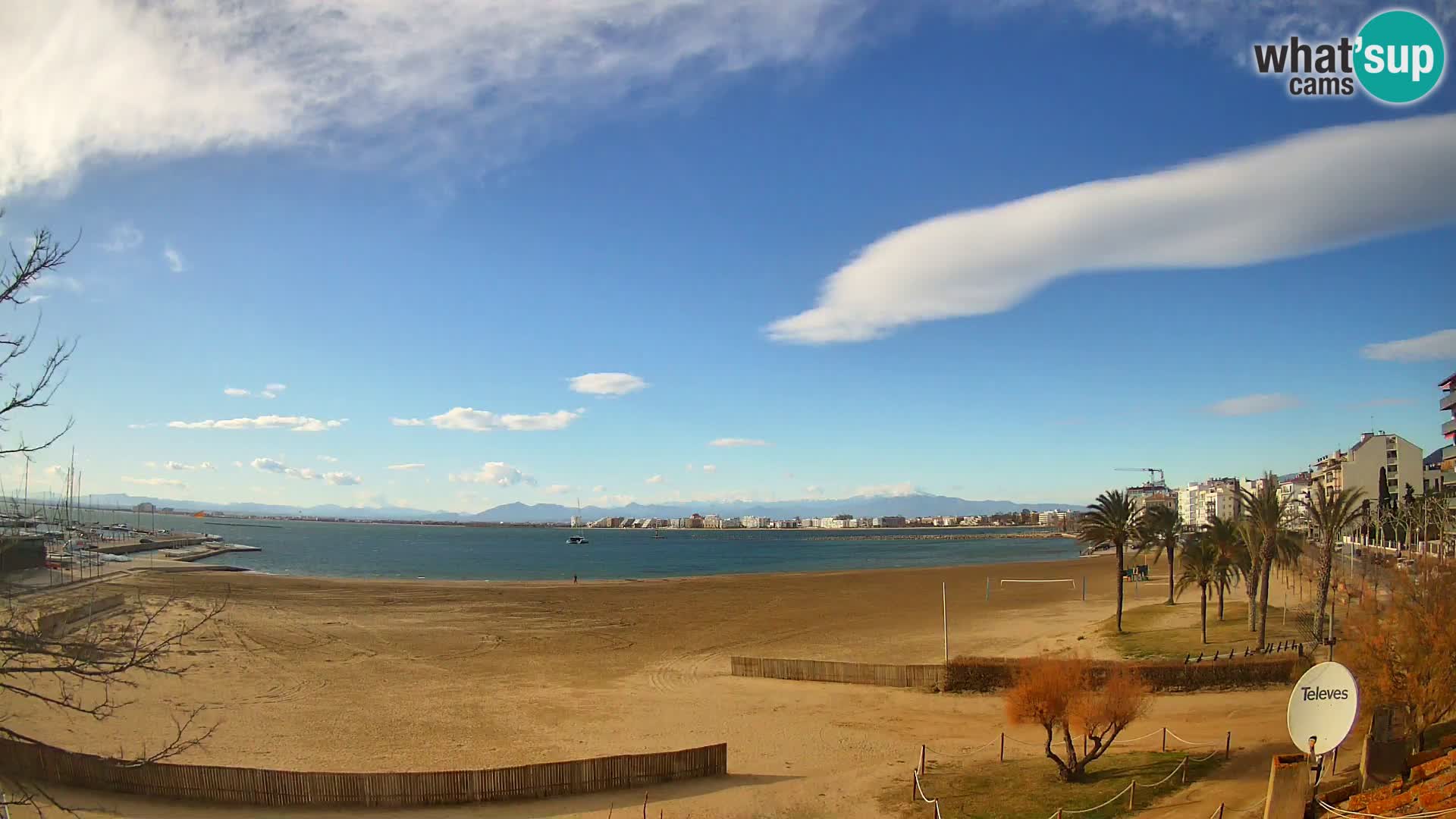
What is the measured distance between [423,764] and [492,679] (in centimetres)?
1216

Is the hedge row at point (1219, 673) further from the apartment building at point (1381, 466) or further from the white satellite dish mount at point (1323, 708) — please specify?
the apartment building at point (1381, 466)

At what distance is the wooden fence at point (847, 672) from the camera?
32625 mm

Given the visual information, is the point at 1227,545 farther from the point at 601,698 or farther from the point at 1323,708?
the point at 601,698

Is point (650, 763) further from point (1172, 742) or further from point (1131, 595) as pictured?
point (1131, 595)

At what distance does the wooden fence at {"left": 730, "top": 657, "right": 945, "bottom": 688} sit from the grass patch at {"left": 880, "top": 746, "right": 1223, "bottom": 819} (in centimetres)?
875

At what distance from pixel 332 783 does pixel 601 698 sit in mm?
13806

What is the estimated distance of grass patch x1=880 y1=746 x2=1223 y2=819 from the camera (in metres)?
19.6

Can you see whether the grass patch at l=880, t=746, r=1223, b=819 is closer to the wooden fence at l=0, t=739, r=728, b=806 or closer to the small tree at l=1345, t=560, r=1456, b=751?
the small tree at l=1345, t=560, r=1456, b=751

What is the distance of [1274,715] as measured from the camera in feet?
87.2

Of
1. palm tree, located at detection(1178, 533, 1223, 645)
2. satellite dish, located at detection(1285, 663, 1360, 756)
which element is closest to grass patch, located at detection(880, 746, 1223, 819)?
satellite dish, located at detection(1285, 663, 1360, 756)

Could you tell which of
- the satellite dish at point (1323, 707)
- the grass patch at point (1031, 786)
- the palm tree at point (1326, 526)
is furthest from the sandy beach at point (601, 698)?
the palm tree at point (1326, 526)

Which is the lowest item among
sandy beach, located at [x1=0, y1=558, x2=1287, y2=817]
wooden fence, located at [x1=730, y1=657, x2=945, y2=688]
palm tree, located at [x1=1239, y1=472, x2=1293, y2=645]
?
sandy beach, located at [x1=0, y1=558, x2=1287, y2=817]

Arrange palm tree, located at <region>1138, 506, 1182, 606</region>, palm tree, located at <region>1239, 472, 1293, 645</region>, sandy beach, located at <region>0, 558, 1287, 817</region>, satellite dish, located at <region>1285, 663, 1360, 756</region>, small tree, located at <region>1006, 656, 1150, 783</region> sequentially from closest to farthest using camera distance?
1. satellite dish, located at <region>1285, 663, 1360, 756</region>
2. small tree, located at <region>1006, 656, 1150, 783</region>
3. sandy beach, located at <region>0, 558, 1287, 817</region>
4. palm tree, located at <region>1239, 472, 1293, 645</region>
5. palm tree, located at <region>1138, 506, 1182, 606</region>

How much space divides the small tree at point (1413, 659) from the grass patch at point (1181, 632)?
1581 cm
